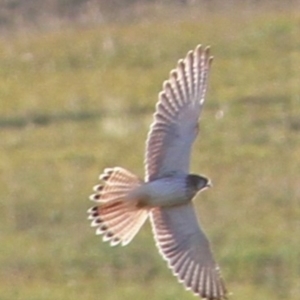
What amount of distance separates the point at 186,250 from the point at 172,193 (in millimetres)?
429

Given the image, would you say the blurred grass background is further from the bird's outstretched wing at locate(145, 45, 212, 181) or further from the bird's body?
the bird's body

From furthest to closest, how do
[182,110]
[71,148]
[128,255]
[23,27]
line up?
[23,27]
[71,148]
[128,255]
[182,110]

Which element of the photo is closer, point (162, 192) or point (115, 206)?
point (162, 192)

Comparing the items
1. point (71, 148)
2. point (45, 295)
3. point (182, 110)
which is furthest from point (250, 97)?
point (182, 110)

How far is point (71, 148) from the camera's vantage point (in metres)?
12.7

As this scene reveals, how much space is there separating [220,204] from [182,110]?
523cm

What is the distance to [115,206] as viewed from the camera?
5543 mm

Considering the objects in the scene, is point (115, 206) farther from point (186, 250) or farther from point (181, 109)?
point (181, 109)

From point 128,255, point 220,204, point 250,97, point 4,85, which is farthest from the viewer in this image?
point 4,85

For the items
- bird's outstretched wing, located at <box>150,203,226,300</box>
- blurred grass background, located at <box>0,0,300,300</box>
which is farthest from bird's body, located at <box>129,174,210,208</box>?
blurred grass background, located at <box>0,0,300,300</box>

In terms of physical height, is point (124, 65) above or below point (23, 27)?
below

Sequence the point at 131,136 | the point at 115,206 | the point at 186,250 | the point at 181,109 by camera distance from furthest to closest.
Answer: the point at 131,136 → the point at 181,109 → the point at 186,250 → the point at 115,206

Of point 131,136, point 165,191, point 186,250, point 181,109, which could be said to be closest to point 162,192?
point 165,191

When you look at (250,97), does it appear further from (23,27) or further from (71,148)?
(23,27)
